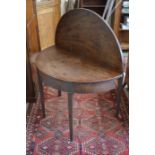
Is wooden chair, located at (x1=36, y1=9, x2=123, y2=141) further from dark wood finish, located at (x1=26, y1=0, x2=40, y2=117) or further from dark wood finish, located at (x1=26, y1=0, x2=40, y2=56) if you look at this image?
dark wood finish, located at (x1=26, y1=0, x2=40, y2=56)

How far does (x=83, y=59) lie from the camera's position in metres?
1.53

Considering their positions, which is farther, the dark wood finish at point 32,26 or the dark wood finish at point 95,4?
the dark wood finish at point 95,4

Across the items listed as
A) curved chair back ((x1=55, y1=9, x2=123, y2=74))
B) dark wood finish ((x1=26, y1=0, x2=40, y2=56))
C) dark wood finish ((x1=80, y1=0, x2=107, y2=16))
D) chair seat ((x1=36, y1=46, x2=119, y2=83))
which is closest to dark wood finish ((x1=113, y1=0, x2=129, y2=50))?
dark wood finish ((x1=80, y1=0, x2=107, y2=16))

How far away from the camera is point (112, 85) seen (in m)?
1.39

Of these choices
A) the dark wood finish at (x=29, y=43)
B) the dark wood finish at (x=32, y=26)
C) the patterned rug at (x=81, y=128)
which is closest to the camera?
the patterned rug at (x=81, y=128)

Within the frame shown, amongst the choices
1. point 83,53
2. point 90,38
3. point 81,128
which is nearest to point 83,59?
point 83,53

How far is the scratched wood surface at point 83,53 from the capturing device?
52.6 inches

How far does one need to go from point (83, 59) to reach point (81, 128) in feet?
1.78

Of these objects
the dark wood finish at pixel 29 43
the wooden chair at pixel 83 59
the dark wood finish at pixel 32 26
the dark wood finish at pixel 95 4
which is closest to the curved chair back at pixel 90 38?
the wooden chair at pixel 83 59

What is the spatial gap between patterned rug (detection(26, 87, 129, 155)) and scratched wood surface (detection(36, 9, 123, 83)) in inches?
19.6

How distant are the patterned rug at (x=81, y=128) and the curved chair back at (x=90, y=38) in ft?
1.71

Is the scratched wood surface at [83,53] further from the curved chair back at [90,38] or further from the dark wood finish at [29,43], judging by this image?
the dark wood finish at [29,43]
